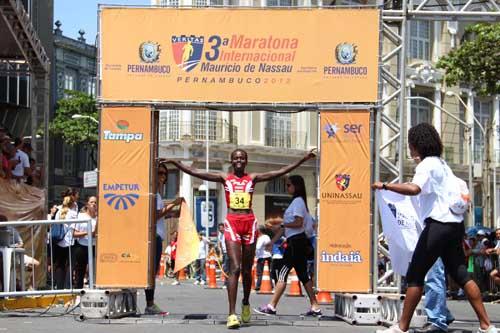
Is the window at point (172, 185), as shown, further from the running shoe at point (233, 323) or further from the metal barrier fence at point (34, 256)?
the running shoe at point (233, 323)

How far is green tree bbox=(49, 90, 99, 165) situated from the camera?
55.6 metres

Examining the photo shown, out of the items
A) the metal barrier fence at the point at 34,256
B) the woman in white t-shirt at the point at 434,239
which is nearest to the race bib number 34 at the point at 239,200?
the metal barrier fence at the point at 34,256

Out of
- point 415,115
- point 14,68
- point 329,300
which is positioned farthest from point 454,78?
point 415,115

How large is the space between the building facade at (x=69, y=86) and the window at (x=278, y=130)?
15807 millimetres

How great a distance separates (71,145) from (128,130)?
48.9 m

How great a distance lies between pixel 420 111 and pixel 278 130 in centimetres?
877

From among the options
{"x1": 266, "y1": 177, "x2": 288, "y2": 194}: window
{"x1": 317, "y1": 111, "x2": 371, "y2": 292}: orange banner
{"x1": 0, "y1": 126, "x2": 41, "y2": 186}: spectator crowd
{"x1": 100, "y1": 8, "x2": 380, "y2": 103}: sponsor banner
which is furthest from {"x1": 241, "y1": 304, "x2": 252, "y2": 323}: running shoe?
{"x1": 266, "y1": 177, "x2": 288, "y2": 194}: window

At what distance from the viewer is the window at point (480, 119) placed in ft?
174

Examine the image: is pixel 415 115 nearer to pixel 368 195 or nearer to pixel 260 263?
pixel 260 263

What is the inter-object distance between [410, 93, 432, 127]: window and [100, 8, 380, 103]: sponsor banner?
39787 millimetres

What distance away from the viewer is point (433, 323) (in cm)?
1111

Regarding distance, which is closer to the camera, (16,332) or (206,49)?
(16,332)

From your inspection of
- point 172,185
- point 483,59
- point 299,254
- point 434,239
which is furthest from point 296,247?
point 172,185

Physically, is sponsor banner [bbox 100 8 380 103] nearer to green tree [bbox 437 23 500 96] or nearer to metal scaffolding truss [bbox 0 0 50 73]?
metal scaffolding truss [bbox 0 0 50 73]
